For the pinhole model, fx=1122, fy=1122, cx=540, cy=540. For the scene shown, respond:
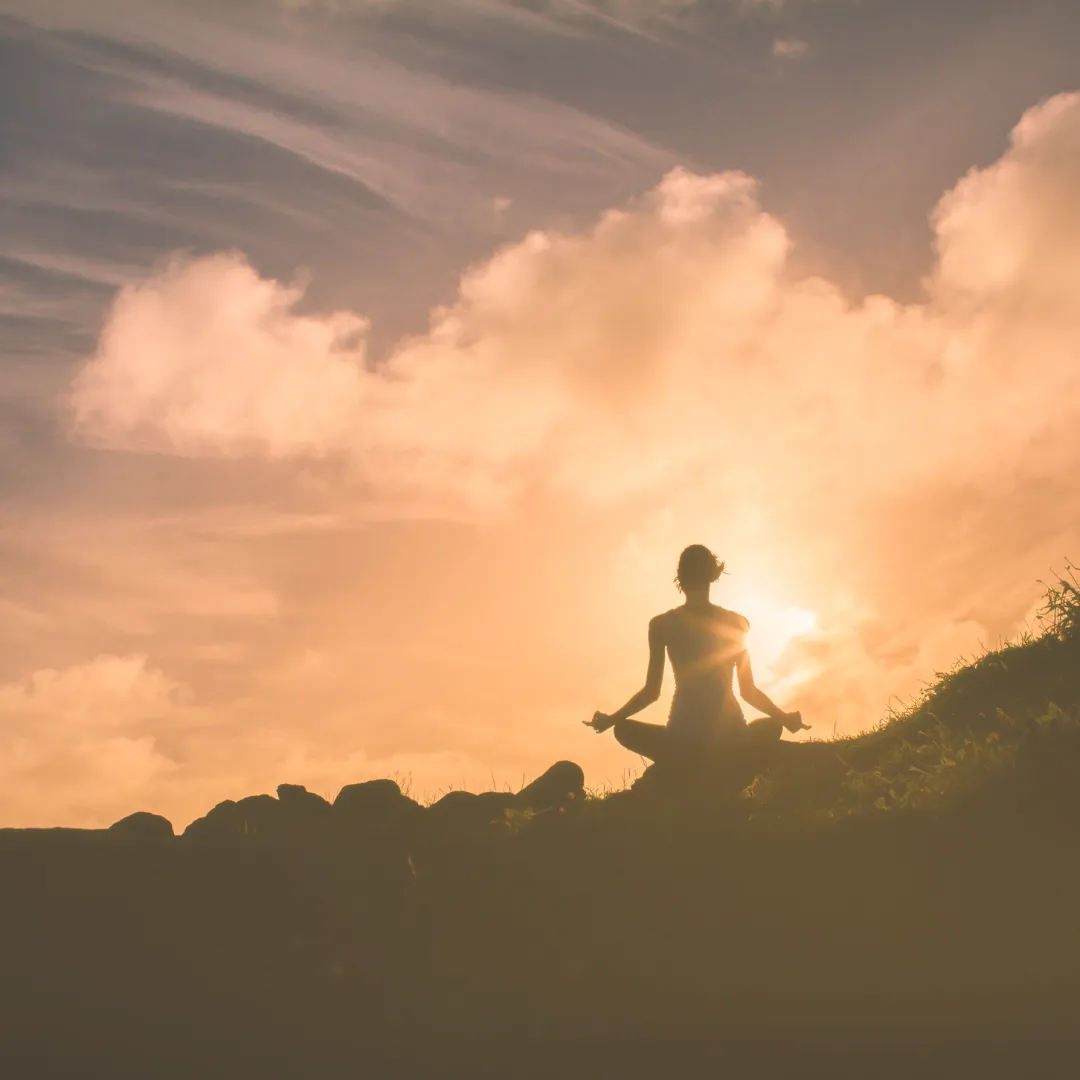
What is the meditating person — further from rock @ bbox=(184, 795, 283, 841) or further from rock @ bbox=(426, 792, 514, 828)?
rock @ bbox=(184, 795, 283, 841)

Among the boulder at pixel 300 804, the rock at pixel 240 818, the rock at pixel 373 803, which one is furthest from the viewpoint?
the boulder at pixel 300 804

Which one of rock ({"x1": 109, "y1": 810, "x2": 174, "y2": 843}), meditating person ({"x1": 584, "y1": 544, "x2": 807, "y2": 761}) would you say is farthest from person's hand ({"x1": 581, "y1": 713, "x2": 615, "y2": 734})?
rock ({"x1": 109, "y1": 810, "x2": 174, "y2": 843})

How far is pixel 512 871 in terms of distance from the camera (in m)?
10.2

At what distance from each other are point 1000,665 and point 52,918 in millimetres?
13380

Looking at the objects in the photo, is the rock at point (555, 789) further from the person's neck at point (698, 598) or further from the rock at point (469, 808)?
the person's neck at point (698, 598)

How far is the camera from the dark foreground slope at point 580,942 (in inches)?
318

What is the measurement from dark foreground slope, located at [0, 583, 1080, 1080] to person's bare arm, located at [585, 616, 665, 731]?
2.67 ft

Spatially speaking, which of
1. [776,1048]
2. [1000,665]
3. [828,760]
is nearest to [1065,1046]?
[776,1048]

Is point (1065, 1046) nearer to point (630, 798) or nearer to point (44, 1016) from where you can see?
point (630, 798)

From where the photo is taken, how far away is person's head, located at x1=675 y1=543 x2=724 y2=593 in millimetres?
10273

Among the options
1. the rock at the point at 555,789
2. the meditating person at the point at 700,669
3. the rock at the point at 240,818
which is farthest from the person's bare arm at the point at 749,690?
the rock at the point at 240,818

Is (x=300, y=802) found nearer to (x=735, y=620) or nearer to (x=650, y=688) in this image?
(x=650, y=688)

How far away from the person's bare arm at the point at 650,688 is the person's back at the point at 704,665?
0.11 m

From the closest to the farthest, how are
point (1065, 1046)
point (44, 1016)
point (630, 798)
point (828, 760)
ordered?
point (1065, 1046), point (44, 1016), point (630, 798), point (828, 760)
